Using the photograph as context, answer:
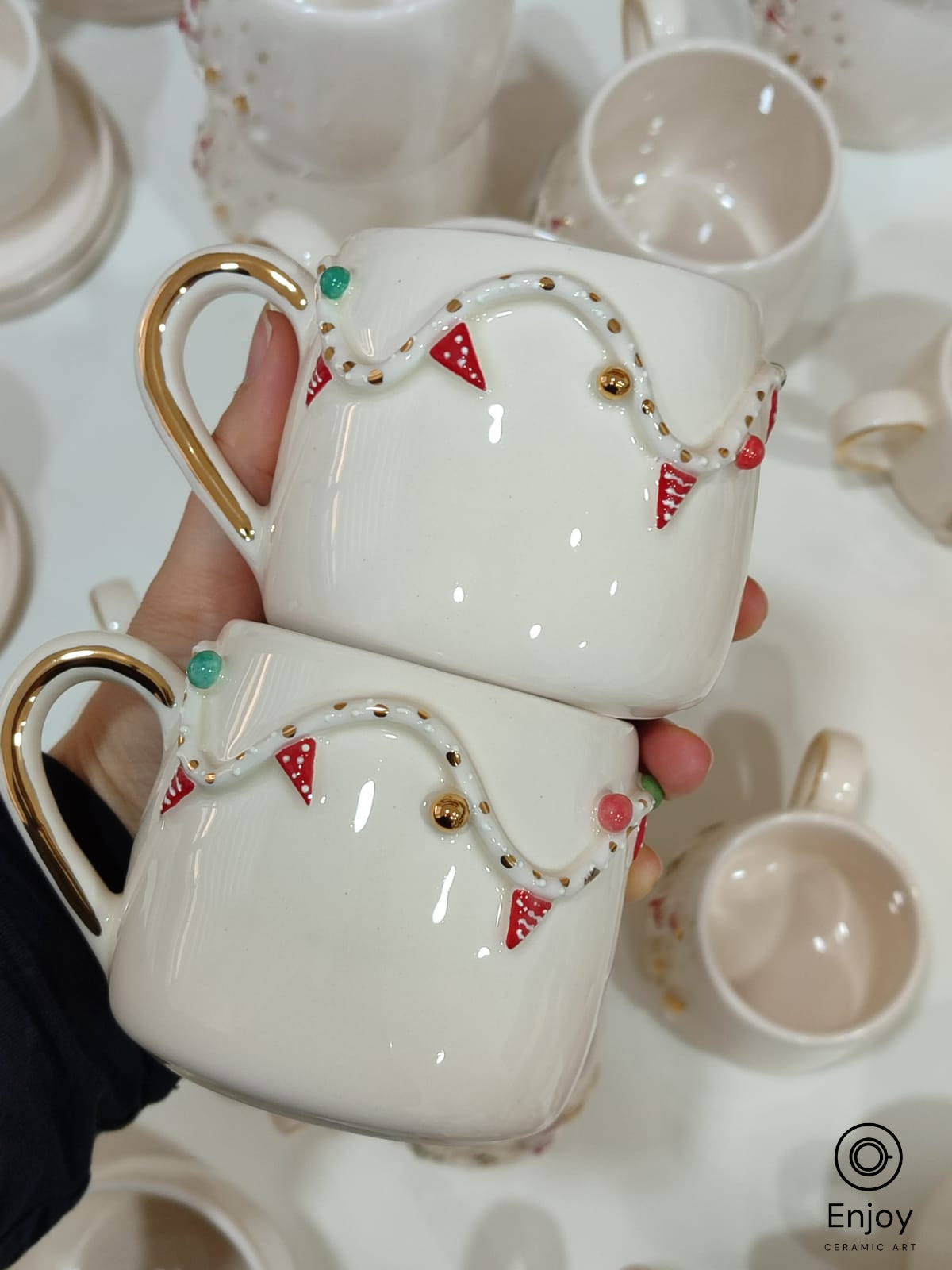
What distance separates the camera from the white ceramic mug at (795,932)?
53 centimetres

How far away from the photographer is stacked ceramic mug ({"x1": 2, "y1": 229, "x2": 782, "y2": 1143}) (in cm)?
31

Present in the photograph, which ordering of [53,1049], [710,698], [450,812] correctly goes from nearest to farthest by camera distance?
[450,812] → [53,1049] → [710,698]

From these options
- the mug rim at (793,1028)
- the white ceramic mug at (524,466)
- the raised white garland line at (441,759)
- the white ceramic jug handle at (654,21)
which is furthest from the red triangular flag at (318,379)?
the white ceramic jug handle at (654,21)

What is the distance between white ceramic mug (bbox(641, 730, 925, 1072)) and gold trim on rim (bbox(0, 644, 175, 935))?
0.99 ft

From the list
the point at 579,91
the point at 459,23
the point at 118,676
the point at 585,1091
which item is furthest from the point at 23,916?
the point at 579,91

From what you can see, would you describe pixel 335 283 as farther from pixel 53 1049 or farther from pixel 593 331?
pixel 53 1049

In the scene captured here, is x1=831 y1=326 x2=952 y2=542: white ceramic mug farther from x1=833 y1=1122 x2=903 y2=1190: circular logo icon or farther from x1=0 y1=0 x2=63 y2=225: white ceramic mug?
x1=0 y1=0 x2=63 y2=225: white ceramic mug

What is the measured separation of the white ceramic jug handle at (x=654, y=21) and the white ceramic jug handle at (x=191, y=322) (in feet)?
1.33

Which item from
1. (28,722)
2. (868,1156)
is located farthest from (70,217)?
(868,1156)

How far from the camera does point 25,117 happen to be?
1.92 feet

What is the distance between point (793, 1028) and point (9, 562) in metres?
0.51

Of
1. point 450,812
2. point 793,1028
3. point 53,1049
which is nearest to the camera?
point 450,812

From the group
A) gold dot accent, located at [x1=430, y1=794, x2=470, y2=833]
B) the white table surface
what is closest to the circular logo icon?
the white table surface

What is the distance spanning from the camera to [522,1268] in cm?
55
